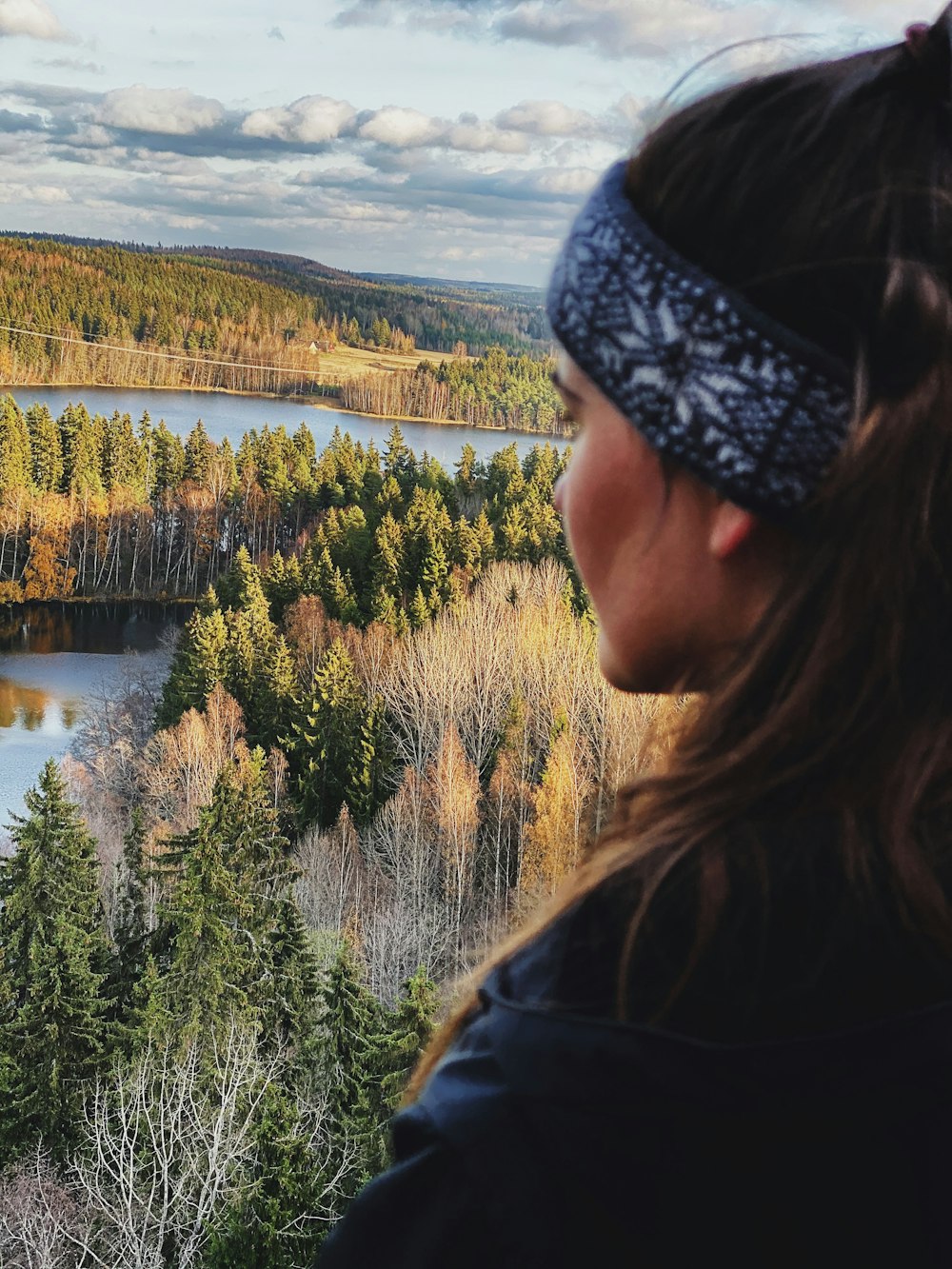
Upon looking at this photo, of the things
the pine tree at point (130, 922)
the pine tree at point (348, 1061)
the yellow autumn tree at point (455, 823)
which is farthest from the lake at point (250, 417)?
the pine tree at point (348, 1061)

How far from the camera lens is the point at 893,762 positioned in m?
0.92

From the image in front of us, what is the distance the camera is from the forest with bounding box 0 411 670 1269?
13.3 m

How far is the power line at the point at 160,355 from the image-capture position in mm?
92812

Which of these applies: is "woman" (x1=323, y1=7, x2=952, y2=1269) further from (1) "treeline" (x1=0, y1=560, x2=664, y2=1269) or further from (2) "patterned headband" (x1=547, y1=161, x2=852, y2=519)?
(1) "treeline" (x1=0, y1=560, x2=664, y2=1269)

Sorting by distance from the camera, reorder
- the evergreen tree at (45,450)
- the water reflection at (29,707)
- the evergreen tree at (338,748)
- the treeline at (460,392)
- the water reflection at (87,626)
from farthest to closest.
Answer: the treeline at (460,392) → the evergreen tree at (45,450) → the water reflection at (87,626) → the water reflection at (29,707) → the evergreen tree at (338,748)

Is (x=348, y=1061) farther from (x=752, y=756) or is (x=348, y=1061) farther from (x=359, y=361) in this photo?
(x=359, y=361)

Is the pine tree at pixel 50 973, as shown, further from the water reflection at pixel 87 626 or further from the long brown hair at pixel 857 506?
the water reflection at pixel 87 626

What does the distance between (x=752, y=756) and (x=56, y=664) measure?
4381 centimetres

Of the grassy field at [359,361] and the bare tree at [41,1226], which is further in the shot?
the grassy field at [359,361]

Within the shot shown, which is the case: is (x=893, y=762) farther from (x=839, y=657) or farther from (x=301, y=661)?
(x=301, y=661)

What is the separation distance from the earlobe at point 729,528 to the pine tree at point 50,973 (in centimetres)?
1618

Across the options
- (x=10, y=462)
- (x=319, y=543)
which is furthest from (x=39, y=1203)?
(x=10, y=462)

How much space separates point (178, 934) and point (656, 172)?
17.1m

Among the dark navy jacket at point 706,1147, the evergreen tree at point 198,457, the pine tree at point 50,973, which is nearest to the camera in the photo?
the dark navy jacket at point 706,1147
